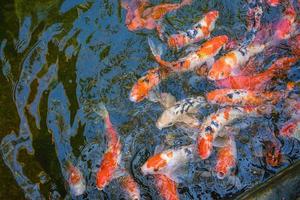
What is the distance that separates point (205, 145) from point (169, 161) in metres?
0.45

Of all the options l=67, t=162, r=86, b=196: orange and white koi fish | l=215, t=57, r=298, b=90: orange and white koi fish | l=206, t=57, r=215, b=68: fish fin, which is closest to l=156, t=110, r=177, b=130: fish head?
l=215, t=57, r=298, b=90: orange and white koi fish

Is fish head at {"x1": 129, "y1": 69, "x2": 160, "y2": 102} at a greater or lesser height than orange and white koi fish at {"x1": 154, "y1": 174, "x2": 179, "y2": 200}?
greater

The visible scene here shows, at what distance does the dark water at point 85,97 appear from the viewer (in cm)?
552

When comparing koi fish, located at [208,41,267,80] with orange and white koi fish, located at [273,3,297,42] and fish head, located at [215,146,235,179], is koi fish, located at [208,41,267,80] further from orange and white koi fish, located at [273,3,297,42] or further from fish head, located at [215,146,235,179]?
fish head, located at [215,146,235,179]

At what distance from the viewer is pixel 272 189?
5051 millimetres

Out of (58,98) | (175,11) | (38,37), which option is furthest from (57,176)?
(175,11)

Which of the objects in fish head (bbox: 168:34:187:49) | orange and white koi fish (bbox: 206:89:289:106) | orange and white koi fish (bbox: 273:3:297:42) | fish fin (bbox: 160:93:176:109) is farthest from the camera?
fish head (bbox: 168:34:187:49)

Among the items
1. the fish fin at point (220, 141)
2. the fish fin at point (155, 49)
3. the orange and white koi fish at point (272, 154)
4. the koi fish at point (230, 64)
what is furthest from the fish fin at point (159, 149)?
the fish fin at point (155, 49)

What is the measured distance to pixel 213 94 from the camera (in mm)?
5711

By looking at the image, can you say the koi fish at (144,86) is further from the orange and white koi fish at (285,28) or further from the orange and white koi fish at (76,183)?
the orange and white koi fish at (285,28)

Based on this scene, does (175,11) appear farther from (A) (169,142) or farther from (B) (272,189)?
(B) (272,189)

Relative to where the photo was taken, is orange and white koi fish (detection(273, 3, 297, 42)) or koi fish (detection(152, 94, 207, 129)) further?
orange and white koi fish (detection(273, 3, 297, 42))

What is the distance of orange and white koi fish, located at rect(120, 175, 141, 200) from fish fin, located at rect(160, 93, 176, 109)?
108cm

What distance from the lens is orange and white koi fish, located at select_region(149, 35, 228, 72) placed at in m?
5.98
